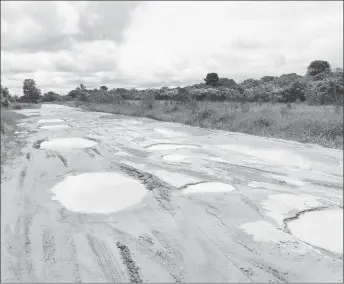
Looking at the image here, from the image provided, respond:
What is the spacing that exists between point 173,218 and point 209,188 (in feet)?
5.08

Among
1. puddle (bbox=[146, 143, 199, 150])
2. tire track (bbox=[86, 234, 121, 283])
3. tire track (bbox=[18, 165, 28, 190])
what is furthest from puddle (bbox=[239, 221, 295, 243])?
puddle (bbox=[146, 143, 199, 150])

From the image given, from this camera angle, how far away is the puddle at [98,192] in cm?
492

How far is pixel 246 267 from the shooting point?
10.3ft

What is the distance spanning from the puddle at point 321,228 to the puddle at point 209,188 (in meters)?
1.57

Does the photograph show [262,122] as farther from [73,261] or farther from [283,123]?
[73,261]

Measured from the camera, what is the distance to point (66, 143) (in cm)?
1119

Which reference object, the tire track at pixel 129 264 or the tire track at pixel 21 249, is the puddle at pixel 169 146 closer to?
the tire track at pixel 21 249

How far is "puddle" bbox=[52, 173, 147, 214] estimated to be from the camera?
4916 millimetres

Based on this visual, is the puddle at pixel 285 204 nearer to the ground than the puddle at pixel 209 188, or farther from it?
nearer to the ground

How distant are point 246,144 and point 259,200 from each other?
545 centimetres

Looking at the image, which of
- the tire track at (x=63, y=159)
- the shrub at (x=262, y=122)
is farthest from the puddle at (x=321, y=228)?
the shrub at (x=262, y=122)

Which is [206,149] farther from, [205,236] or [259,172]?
[205,236]

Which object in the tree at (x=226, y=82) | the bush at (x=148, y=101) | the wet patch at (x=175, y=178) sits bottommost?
the wet patch at (x=175, y=178)

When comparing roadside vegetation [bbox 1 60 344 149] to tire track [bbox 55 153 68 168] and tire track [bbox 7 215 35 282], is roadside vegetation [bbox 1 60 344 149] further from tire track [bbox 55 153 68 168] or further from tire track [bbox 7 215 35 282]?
tire track [bbox 7 215 35 282]
